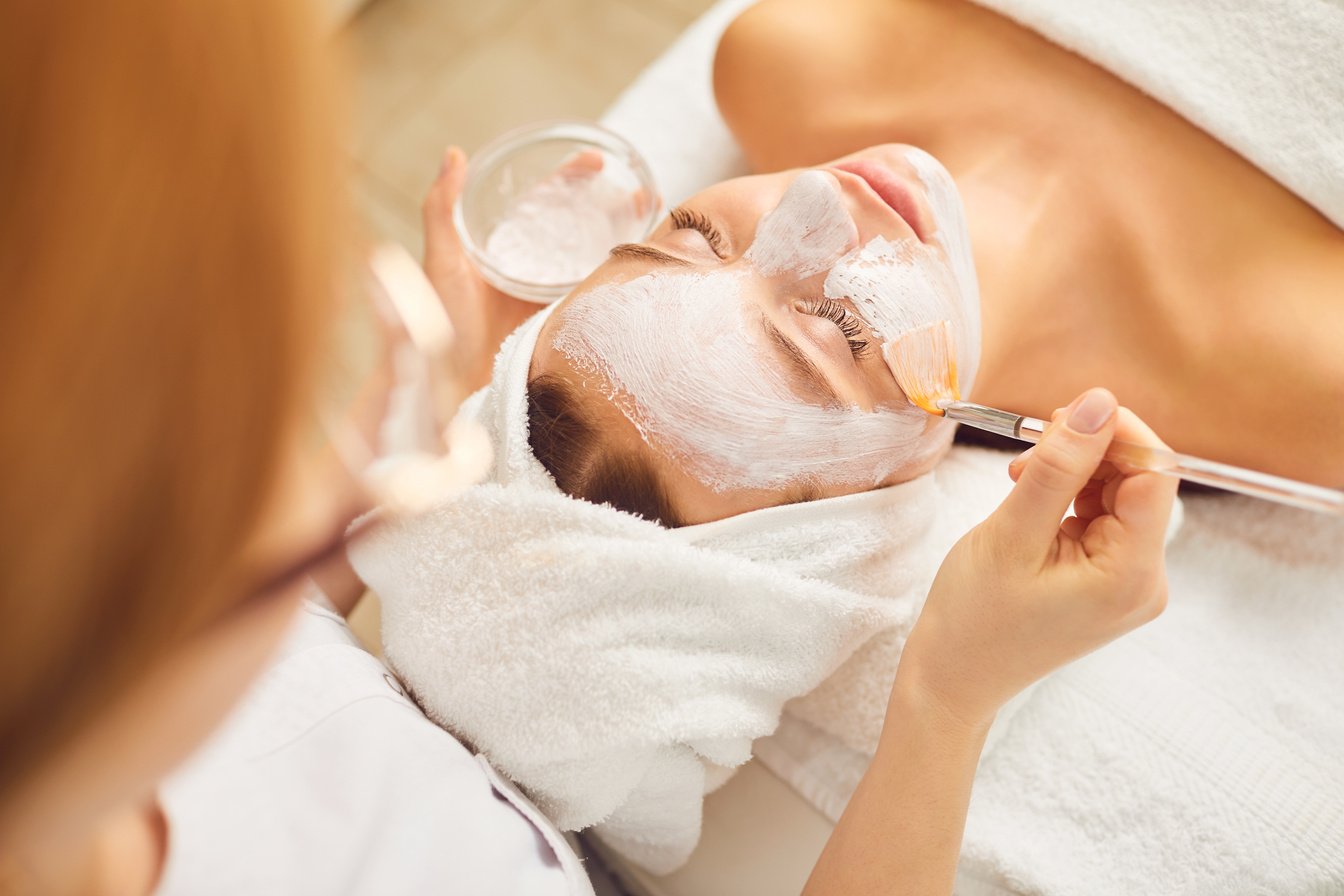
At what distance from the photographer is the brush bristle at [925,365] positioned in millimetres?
812

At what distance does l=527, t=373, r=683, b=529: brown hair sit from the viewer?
83 cm

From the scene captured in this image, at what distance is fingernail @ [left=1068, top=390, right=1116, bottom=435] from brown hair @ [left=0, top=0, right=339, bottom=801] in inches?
20.0

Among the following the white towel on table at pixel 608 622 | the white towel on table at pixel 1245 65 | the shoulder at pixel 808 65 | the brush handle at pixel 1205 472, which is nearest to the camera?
the brush handle at pixel 1205 472

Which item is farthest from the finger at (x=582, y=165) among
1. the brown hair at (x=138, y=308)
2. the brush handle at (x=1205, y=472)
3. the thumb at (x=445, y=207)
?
the brown hair at (x=138, y=308)

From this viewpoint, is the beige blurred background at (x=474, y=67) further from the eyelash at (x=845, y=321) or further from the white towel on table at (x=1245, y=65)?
the eyelash at (x=845, y=321)

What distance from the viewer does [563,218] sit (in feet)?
3.95

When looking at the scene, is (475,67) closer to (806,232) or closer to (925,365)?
(806,232)

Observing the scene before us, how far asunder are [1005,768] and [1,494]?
96cm

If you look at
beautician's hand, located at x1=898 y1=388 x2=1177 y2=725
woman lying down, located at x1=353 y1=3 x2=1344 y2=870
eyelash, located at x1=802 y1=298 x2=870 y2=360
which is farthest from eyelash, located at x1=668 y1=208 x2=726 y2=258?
beautician's hand, located at x1=898 y1=388 x2=1177 y2=725

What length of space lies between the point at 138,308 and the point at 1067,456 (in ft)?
1.80

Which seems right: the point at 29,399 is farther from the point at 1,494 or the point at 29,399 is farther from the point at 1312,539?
the point at 1312,539

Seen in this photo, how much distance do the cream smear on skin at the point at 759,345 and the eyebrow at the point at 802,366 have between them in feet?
0.03

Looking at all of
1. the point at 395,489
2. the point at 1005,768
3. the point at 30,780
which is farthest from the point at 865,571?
the point at 30,780

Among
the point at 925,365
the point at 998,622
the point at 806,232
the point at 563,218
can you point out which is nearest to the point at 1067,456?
the point at 998,622
